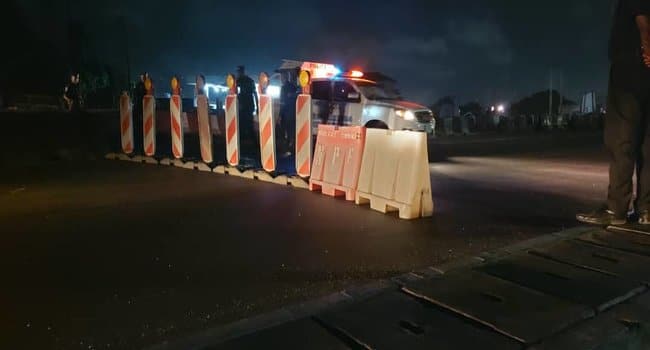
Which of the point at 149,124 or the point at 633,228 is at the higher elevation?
the point at 149,124

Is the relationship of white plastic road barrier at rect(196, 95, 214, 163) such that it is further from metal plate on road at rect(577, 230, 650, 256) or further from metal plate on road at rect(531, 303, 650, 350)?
metal plate on road at rect(531, 303, 650, 350)

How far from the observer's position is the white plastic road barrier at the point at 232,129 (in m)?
10.2

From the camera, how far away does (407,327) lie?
296 cm

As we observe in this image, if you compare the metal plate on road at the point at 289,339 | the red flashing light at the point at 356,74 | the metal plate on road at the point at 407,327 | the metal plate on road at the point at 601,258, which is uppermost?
the red flashing light at the point at 356,74

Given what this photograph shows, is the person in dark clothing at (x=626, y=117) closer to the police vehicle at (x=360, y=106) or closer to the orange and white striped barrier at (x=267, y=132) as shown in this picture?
the orange and white striped barrier at (x=267, y=132)

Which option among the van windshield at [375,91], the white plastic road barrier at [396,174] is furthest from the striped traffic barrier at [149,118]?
the white plastic road barrier at [396,174]

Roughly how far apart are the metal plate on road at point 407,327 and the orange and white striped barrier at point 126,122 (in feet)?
35.9

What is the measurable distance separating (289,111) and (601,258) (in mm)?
10711

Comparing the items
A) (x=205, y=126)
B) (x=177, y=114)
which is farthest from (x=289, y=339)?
(x=177, y=114)

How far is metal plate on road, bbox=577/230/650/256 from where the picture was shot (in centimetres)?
437

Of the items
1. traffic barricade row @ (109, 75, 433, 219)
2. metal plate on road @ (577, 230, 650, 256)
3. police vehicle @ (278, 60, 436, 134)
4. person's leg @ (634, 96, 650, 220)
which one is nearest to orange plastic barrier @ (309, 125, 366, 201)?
traffic barricade row @ (109, 75, 433, 219)

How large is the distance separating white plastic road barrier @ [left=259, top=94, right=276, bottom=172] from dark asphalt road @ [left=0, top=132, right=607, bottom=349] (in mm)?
563

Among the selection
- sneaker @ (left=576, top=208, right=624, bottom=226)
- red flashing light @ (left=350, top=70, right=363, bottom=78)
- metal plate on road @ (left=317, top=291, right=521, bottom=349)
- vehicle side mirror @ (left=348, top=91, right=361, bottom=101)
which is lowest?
metal plate on road @ (left=317, top=291, right=521, bottom=349)

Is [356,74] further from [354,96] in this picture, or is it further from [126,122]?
[126,122]
